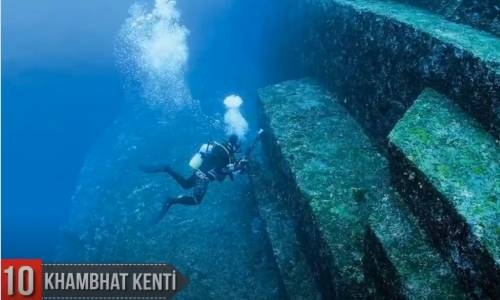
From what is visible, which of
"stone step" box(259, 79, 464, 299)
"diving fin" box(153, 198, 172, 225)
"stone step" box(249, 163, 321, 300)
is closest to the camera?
"stone step" box(259, 79, 464, 299)

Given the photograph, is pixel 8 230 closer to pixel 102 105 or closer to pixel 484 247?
pixel 102 105

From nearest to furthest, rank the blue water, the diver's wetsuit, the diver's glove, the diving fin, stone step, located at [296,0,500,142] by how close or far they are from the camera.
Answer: stone step, located at [296,0,500,142] < the diver's glove < the diver's wetsuit < the diving fin < the blue water

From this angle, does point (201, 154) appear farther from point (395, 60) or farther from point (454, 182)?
point (454, 182)

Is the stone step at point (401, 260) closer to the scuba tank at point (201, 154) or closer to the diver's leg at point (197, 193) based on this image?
the scuba tank at point (201, 154)

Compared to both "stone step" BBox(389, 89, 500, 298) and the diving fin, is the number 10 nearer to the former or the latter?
the diving fin

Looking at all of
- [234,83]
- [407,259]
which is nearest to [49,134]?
[234,83]

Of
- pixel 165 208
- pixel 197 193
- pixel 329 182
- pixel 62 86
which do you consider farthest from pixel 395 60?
pixel 62 86

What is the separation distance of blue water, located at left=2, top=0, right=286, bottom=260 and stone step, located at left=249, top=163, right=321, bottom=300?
7.45 metres

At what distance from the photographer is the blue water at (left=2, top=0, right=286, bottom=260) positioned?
1444 centimetres

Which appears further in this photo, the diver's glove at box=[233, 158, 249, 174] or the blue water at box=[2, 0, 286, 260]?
the blue water at box=[2, 0, 286, 260]

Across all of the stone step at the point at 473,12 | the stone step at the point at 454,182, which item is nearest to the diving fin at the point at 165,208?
the stone step at the point at 454,182

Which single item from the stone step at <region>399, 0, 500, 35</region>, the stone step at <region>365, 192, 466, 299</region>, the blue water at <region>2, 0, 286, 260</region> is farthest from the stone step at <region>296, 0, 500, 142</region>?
the blue water at <region>2, 0, 286, 260</region>

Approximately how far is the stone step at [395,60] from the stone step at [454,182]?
0.26m

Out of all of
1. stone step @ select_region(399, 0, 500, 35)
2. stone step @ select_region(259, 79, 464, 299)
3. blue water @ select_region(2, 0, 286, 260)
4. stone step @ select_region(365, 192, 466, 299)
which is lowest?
stone step @ select_region(365, 192, 466, 299)
